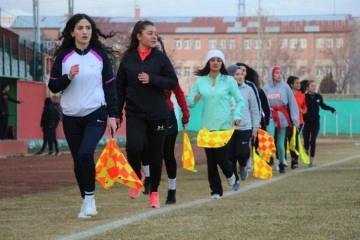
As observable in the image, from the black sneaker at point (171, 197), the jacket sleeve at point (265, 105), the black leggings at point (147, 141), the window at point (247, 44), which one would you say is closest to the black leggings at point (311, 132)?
the jacket sleeve at point (265, 105)

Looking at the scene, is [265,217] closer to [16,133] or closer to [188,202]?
[188,202]

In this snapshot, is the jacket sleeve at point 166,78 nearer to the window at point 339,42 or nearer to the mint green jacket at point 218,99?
the mint green jacket at point 218,99

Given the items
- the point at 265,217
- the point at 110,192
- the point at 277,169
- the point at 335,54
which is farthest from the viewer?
the point at 335,54

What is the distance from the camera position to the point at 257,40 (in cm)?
10150

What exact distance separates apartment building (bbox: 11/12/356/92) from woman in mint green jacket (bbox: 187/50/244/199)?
275 ft

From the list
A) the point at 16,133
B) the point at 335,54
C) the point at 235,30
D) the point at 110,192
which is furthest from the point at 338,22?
the point at 110,192

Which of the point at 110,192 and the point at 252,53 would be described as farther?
the point at 252,53

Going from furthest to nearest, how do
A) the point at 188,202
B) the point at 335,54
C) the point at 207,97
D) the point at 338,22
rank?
the point at 338,22, the point at 335,54, the point at 207,97, the point at 188,202

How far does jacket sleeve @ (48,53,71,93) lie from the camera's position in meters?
9.74

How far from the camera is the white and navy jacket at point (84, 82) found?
9.83m

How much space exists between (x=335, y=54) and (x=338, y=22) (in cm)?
2196

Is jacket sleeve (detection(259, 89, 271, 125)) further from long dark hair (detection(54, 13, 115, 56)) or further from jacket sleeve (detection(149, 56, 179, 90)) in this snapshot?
long dark hair (detection(54, 13, 115, 56))

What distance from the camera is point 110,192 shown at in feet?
45.4

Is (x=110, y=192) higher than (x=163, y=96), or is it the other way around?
(x=163, y=96)
